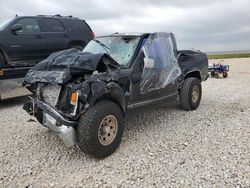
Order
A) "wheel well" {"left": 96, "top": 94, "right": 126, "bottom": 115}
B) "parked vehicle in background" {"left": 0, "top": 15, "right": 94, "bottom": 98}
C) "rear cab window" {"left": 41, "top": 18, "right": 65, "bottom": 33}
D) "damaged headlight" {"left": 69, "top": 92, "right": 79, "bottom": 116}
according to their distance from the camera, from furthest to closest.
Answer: "rear cab window" {"left": 41, "top": 18, "right": 65, "bottom": 33}, "parked vehicle in background" {"left": 0, "top": 15, "right": 94, "bottom": 98}, "wheel well" {"left": 96, "top": 94, "right": 126, "bottom": 115}, "damaged headlight" {"left": 69, "top": 92, "right": 79, "bottom": 116}

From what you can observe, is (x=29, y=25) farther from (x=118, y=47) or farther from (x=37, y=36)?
(x=118, y=47)

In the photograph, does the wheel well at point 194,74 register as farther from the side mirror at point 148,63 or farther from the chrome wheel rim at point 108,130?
the chrome wheel rim at point 108,130

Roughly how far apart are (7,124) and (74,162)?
2.64m

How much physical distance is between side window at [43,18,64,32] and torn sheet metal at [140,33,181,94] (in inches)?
181

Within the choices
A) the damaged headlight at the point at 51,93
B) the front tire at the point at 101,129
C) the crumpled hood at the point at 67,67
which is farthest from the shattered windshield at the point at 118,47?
the damaged headlight at the point at 51,93

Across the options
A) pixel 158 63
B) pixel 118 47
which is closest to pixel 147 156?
pixel 158 63

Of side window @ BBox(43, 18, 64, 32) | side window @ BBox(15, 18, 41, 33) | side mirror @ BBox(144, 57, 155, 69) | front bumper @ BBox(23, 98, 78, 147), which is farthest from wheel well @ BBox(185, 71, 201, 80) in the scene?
side window @ BBox(15, 18, 41, 33)

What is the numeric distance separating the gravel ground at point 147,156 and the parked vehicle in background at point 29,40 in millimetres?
1884

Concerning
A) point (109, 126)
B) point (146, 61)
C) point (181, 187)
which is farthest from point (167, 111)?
point (181, 187)

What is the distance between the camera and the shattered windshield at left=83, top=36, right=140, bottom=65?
477 cm

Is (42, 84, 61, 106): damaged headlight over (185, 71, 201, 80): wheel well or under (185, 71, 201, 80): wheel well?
under

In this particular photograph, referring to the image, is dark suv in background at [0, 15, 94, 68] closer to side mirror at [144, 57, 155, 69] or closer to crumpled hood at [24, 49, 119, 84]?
crumpled hood at [24, 49, 119, 84]

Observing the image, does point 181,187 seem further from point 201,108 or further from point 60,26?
point 60,26

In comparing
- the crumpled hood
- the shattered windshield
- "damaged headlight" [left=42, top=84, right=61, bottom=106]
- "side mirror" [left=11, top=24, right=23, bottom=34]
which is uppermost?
"side mirror" [left=11, top=24, right=23, bottom=34]
